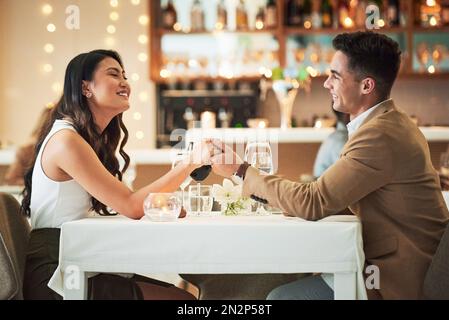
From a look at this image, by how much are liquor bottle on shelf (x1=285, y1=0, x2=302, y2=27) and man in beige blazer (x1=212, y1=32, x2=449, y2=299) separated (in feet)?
14.3

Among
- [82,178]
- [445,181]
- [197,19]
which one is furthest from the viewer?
[197,19]

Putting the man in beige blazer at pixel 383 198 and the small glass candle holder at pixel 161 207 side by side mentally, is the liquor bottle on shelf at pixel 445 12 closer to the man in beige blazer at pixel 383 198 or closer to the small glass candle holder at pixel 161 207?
the man in beige blazer at pixel 383 198

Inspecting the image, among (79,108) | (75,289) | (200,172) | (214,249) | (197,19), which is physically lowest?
(75,289)

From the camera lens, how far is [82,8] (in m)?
6.83

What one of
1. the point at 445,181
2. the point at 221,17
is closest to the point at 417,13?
the point at 221,17

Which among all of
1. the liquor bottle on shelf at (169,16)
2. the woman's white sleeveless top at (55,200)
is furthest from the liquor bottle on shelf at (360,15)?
the woman's white sleeveless top at (55,200)

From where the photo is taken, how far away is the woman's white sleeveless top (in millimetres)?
2193

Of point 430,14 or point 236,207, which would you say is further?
point 430,14

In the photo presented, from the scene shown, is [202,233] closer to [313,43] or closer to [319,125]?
[319,125]

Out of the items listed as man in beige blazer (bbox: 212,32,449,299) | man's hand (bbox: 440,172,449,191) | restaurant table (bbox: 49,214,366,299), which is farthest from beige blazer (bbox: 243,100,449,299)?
man's hand (bbox: 440,172,449,191)

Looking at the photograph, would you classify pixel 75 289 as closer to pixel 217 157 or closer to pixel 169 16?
pixel 217 157

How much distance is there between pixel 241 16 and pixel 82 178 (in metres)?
4.54

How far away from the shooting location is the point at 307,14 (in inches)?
254

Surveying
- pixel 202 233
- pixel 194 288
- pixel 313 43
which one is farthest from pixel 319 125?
pixel 202 233
